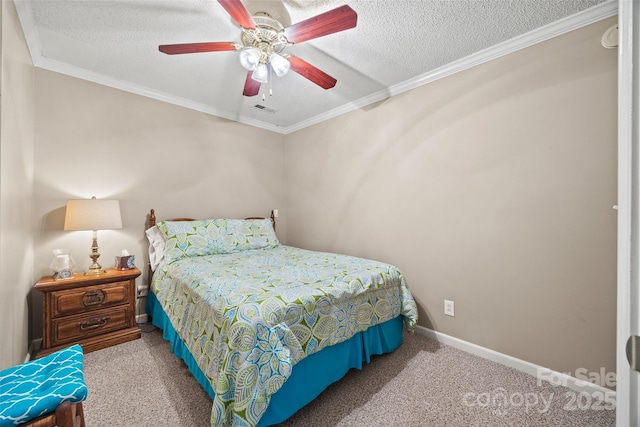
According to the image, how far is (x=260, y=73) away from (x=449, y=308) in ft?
8.25

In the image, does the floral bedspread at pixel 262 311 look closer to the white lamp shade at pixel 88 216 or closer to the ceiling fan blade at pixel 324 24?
the white lamp shade at pixel 88 216

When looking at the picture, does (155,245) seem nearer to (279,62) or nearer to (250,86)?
(250,86)

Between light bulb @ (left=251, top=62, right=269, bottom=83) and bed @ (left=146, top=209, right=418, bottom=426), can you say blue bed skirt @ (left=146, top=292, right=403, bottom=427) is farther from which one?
light bulb @ (left=251, top=62, right=269, bottom=83)

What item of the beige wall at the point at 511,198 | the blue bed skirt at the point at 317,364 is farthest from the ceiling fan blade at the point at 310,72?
the blue bed skirt at the point at 317,364

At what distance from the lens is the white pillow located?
2713 mm

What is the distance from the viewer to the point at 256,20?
172 centimetres

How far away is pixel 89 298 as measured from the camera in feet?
7.30

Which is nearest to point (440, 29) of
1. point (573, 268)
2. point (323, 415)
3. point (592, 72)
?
point (592, 72)

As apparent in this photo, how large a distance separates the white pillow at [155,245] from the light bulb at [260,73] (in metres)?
1.85

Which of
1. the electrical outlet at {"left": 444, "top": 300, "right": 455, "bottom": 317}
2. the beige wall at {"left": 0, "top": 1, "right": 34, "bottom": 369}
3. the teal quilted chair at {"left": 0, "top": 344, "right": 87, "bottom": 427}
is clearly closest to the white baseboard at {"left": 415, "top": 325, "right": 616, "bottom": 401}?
the electrical outlet at {"left": 444, "top": 300, "right": 455, "bottom": 317}

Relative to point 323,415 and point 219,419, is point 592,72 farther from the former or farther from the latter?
point 219,419

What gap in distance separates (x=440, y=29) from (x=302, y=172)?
2337mm

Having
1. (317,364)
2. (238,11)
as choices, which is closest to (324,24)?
(238,11)

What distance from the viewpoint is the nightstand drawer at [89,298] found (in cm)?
210
